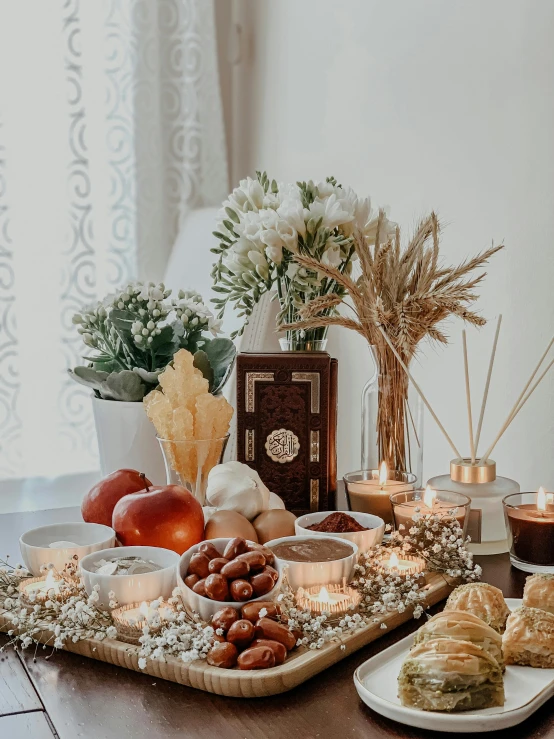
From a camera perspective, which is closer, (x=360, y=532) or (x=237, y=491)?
(x=360, y=532)

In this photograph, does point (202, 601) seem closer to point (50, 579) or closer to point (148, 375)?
point (50, 579)

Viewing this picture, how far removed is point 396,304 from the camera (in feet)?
3.84

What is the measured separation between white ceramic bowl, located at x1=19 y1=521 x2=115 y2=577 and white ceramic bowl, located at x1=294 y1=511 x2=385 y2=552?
0.23 m

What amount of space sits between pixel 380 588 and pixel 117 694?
0.33 meters

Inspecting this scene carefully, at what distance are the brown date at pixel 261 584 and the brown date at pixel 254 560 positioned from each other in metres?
0.01

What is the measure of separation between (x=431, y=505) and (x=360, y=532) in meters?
0.13

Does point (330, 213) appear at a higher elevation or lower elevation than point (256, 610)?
higher

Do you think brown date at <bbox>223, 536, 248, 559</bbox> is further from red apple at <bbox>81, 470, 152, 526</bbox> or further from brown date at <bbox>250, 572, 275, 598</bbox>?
red apple at <bbox>81, 470, 152, 526</bbox>

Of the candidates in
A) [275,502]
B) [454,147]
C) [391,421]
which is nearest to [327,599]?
[275,502]

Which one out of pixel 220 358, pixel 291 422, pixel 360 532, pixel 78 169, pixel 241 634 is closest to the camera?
pixel 241 634

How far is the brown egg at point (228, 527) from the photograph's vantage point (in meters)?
1.01

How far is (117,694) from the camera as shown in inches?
29.5

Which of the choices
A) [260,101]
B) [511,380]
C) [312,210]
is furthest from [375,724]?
[260,101]

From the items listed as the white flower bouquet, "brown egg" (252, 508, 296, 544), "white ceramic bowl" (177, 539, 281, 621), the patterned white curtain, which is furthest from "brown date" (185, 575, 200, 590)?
the patterned white curtain
